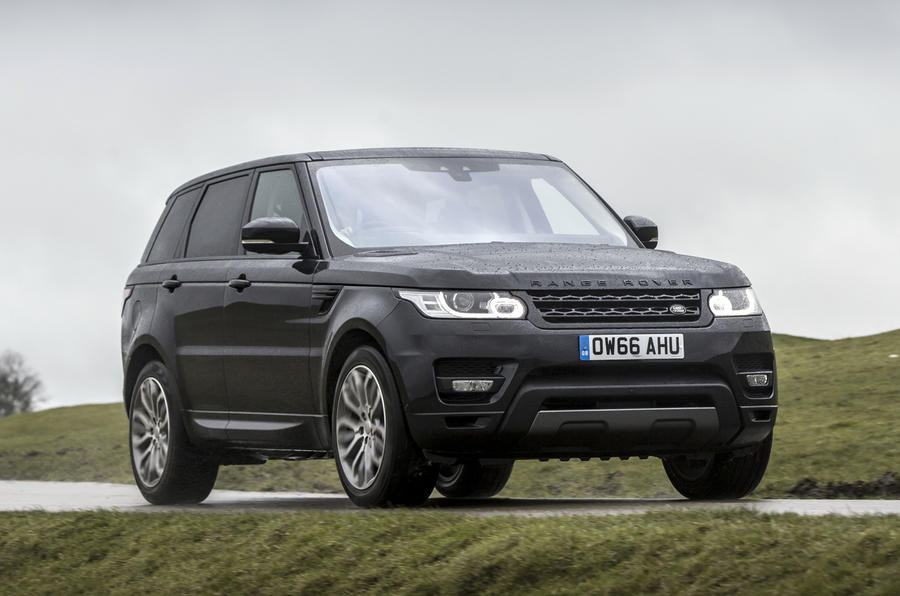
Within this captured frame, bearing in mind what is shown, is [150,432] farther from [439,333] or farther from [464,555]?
[464,555]

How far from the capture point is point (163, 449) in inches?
474

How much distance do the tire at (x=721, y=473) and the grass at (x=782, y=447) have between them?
363cm

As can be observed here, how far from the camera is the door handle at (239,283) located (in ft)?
35.2

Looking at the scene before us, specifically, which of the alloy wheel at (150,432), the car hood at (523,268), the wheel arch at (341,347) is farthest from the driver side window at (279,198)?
the alloy wheel at (150,432)

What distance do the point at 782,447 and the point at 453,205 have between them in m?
6.70

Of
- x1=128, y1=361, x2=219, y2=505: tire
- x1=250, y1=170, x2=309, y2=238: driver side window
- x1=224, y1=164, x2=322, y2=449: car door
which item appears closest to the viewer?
x1=224, y1=164, x2=322, y2=449: car door

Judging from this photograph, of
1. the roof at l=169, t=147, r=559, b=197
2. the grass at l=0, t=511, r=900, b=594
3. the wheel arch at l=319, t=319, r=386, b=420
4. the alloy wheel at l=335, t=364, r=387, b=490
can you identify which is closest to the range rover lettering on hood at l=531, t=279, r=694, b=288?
the wheel arch at l=319, t=319, r=386, b=420

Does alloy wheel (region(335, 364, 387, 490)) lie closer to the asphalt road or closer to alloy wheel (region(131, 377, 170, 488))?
the asphalt road

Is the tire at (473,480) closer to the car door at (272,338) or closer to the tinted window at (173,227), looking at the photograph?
the car door at (272,338)

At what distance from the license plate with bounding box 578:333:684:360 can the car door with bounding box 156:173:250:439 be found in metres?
2.95

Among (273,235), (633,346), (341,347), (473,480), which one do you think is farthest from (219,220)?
(633,346)

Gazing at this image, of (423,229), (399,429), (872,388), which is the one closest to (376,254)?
(423,229)

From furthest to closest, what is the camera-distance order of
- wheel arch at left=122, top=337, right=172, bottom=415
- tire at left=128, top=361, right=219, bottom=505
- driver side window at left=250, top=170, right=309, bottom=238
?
wheel arch at left=122, top=337, right=172, bottom=415 < tire at left=128, top=361, right=219, bottom=505 < driver side window at left=250, top=170, right=309, bottom=238

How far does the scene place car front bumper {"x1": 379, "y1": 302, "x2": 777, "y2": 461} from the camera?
893 centimetres
